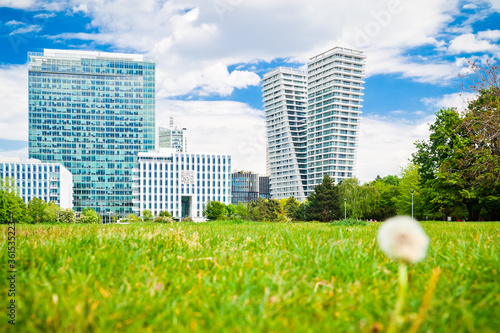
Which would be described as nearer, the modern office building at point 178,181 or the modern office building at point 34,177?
the modern office building at point 34,177

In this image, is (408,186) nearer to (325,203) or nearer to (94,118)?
(325,203)

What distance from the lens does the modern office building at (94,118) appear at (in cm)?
17288

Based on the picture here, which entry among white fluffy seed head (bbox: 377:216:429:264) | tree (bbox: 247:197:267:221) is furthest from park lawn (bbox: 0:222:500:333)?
tree (bbox: 247:197:267:221)

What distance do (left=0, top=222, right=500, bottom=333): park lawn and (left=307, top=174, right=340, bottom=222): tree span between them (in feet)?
286

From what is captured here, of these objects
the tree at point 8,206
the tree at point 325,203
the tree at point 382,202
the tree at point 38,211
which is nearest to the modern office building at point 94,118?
the tree at point 38,211

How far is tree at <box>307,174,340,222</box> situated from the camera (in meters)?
89.2

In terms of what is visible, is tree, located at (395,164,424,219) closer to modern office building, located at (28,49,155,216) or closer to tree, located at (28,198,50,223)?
tree, located at (28,198,50,223)

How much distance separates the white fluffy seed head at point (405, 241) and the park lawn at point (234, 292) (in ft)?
1.83

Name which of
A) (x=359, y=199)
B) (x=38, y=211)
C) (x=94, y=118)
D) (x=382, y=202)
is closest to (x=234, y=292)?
(x=382, y=202)

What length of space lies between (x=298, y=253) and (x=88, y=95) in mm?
200141

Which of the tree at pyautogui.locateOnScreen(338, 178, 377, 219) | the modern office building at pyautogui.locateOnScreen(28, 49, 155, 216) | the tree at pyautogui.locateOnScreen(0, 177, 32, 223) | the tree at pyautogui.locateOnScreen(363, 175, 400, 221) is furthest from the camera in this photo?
the modern office building at pyautogui.locateOnScreen(28, 49, 155, 216)

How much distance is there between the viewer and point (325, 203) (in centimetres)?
8962

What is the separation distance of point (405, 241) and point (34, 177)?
164 meters

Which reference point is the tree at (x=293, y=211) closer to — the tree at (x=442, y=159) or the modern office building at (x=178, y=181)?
the tree at (x=442, y=159)
